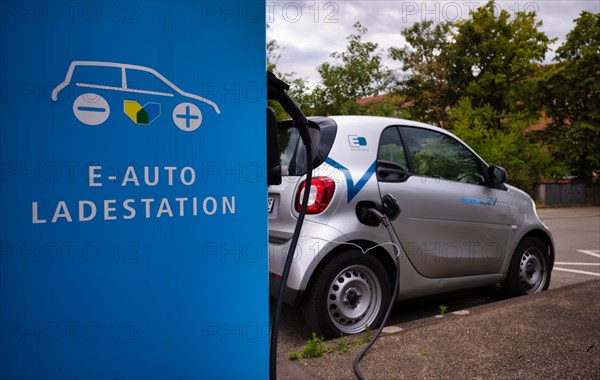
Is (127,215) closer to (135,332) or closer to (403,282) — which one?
(135,332)

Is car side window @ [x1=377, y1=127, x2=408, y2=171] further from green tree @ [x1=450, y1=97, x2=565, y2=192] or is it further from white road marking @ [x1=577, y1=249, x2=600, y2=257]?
green tree @ [x1=450, y1=97, x2=565, y2=192]

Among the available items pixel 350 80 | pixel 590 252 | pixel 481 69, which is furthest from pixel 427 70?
pixel 590 252

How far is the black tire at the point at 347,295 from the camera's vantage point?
352 centimetres

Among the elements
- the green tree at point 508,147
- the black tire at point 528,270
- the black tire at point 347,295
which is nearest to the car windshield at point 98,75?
the black tire at point 347,295

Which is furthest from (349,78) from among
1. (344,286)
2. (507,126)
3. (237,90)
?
(237,90)

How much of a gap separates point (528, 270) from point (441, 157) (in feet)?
5.18

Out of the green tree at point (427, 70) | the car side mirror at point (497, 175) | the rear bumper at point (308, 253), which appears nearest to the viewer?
the rear bumper at point (308, 253)

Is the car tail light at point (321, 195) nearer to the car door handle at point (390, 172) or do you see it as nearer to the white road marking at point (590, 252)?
the car door handle at point (390, 172)

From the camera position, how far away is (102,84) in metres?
1.06

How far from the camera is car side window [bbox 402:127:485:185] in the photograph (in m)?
4.21

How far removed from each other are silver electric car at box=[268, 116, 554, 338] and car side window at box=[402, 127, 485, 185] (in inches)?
0.5

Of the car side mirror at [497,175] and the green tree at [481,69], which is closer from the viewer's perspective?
the car side mirror at [497,175]

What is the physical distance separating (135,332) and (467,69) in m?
34.5

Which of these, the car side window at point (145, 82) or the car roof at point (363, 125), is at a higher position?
the car roof at point (363, 125)
